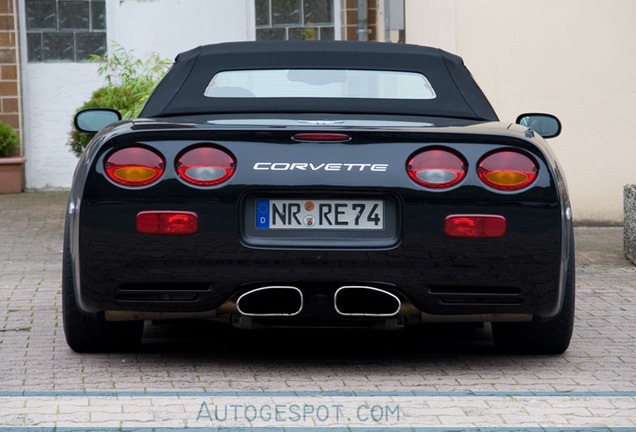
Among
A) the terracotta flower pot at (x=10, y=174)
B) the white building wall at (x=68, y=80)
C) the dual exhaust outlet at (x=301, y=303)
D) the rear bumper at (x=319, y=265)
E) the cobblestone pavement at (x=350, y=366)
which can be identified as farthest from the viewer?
the white building wall at (x=68, y=80)

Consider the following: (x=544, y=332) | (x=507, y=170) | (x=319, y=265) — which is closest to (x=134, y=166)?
(x=319, y=265)

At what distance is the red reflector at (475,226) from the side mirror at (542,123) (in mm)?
1367

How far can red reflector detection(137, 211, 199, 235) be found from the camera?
490 cm

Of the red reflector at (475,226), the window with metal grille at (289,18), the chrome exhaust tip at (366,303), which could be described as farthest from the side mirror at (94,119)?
the window with metal grille at (289,18)

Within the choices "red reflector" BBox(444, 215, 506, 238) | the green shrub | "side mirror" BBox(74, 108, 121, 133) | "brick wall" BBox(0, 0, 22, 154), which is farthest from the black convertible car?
"brick wall" BBox(0, 0, 22, 154)

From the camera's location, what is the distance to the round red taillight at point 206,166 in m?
4.92

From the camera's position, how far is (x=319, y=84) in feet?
19.0

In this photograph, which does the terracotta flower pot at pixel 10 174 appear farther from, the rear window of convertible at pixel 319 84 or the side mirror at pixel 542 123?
the side mirror at pixel 542 123

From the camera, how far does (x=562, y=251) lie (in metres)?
5.04

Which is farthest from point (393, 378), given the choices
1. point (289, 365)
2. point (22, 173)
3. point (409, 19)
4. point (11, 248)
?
point (22, 173)

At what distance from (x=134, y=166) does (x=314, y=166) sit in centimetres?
68

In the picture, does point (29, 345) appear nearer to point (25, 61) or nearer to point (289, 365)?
point (289, 365)

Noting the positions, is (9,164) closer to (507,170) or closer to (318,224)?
(318,224)

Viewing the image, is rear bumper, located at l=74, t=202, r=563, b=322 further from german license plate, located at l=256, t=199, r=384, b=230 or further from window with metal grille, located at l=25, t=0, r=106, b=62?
window with metal grille, located at l=25, t=0, r=106, b=62
